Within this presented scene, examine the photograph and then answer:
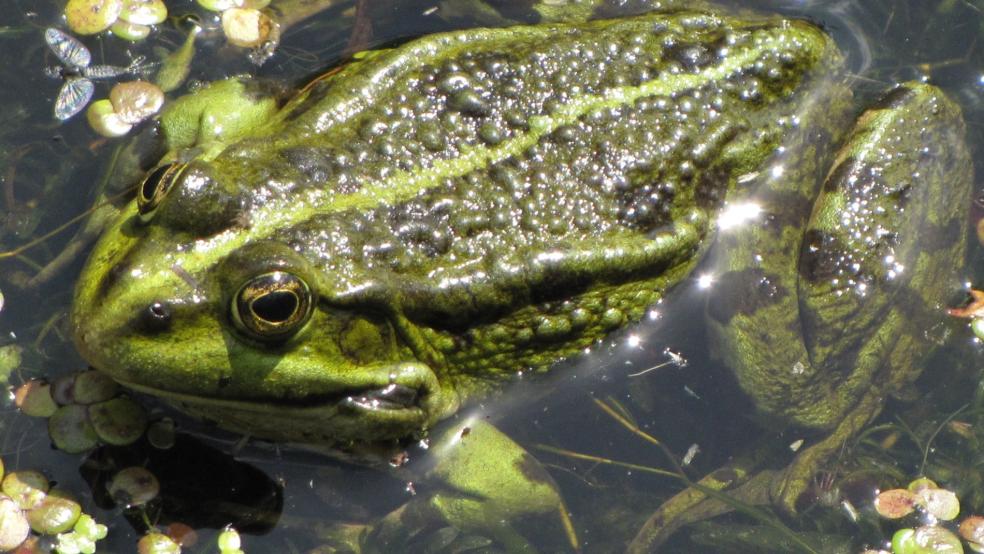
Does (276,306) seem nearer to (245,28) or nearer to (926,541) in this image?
(245,28)

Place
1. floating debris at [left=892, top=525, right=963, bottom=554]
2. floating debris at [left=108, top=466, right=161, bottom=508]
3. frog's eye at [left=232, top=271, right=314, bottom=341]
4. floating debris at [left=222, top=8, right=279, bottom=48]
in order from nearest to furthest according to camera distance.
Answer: frog's eye at [left=232, top=271, right=314, bottom=341]
floating debris at [left=108, top=466, right=161, bottom=508]
floating debris at [left=892, top=525, right=963, bottom=554]
floating debris at [left=222, top=8, right=279, bottom=48]

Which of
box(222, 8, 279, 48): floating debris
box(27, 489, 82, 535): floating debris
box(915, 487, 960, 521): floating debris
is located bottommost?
box(27, 489, 82, 535): floating debris

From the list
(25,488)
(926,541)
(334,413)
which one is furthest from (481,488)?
(926,541)

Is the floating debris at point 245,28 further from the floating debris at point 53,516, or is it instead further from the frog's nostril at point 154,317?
the floating debris at point 53,516

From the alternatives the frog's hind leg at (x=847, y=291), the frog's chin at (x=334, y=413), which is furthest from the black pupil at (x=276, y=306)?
the frog's hind leg at (x=847, y=291)

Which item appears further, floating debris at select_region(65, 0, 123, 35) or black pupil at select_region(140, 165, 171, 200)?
floating debris at select_region(65, 0, 123, 35)

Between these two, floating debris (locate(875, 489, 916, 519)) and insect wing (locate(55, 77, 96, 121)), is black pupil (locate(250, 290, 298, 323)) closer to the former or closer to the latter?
insect wing (locate(55, 77, 96, 121))

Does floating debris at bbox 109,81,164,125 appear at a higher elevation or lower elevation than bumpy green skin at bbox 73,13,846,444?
lower

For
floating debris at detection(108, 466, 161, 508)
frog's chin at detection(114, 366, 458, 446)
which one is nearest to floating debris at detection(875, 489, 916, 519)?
frog's chin at detection(114, 366, 458, 446)
